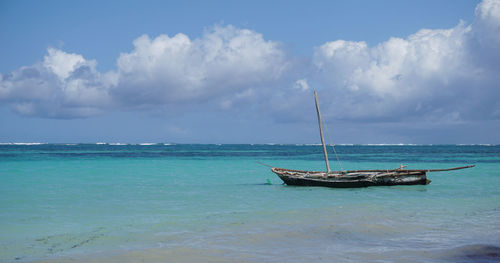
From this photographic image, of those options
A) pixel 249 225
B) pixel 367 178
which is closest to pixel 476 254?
pixel 249 225

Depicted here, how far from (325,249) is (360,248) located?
31.1 inches

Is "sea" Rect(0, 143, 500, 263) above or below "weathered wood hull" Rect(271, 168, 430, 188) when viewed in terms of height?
below

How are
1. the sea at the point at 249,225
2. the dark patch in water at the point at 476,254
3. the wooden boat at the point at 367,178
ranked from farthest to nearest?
the wooden boat at the point at 367,178, the sea at the point at 249,225, the dark patch in water at the point at 476,254

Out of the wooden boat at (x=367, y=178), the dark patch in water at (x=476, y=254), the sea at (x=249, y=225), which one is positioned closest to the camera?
the dark patch in water at (x=476, y=254)

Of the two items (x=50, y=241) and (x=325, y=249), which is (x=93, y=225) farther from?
(x=325, y=249)

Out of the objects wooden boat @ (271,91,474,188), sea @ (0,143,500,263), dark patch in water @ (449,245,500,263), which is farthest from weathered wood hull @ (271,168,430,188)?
dark patch in water @ (449,245,500,263)

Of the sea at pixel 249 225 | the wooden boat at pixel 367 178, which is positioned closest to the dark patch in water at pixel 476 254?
the sea at pixel 249 225

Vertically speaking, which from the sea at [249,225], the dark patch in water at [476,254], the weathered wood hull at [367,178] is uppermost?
the weathered wood hull at [367,178]

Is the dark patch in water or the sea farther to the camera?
the sea

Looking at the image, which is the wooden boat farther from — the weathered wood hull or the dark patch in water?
the dark patch in water

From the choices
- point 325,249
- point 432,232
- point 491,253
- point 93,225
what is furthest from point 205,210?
point 491,253

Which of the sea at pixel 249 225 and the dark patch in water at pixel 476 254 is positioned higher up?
the dark patch in water at pixel 476 254

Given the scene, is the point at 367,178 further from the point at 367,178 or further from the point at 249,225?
the point at 249,225

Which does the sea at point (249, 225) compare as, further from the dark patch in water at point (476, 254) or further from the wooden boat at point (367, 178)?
the wooden boat at point (367, 178)
